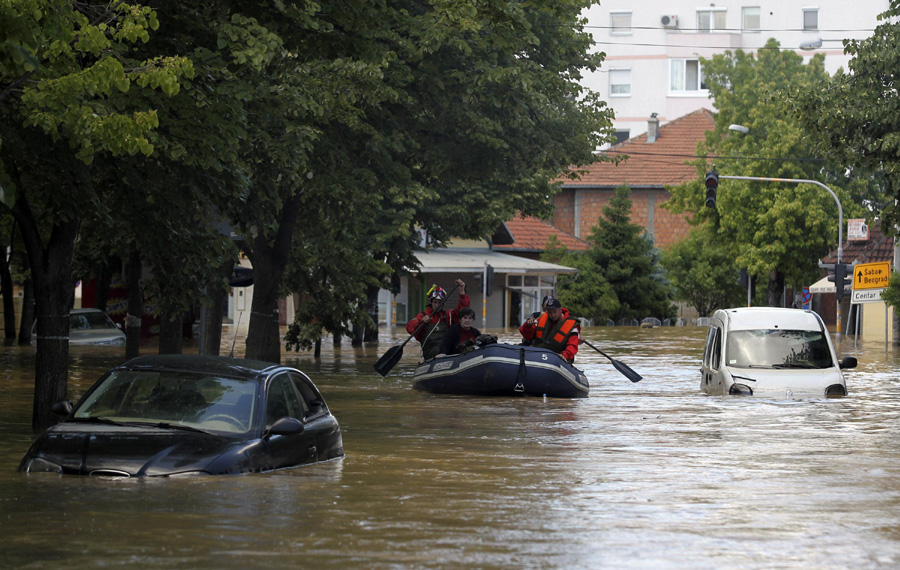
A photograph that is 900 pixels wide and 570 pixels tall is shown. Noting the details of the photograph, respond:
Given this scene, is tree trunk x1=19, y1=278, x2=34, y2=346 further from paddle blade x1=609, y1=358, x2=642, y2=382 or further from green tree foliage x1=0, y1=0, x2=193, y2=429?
green tree foliage x1=0, y1=0, x2=193, y2=429

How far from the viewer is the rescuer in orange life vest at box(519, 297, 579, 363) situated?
2355 cm

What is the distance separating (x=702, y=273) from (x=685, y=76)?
25.2 meters

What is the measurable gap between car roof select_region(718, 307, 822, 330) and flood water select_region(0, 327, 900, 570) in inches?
94.0

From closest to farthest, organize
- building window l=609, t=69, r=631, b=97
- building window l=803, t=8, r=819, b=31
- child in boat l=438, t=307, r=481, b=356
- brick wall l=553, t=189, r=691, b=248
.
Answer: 1. child in boat l=438, t=307, r=481, b=356
2. brick wall l=553, t=189, r=691, b=248
3. building window l=803, t=8, r=819, b=31
4. building window l=609, t=69, r=631, b=97

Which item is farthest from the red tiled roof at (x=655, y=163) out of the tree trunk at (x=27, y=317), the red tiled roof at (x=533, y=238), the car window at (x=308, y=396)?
the car window at (x=308, y=396)

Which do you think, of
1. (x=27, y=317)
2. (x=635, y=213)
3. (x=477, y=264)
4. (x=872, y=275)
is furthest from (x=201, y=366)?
(x=635, y=213)

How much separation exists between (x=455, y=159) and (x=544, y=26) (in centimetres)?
403

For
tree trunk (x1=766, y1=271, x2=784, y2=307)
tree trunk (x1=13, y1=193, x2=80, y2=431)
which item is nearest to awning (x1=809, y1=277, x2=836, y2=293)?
tree trunk (x1=766, y1=271, x2=784, y2=307)

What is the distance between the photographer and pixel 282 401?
1210 cm

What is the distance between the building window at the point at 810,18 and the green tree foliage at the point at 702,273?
22.7 metres

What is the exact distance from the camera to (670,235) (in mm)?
82562

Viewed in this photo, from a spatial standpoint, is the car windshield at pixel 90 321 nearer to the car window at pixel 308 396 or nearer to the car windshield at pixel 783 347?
the car windshield at pixel 783 347

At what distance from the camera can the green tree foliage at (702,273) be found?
69625mm

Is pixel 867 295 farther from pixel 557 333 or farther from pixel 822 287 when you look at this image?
pixel 557 333
